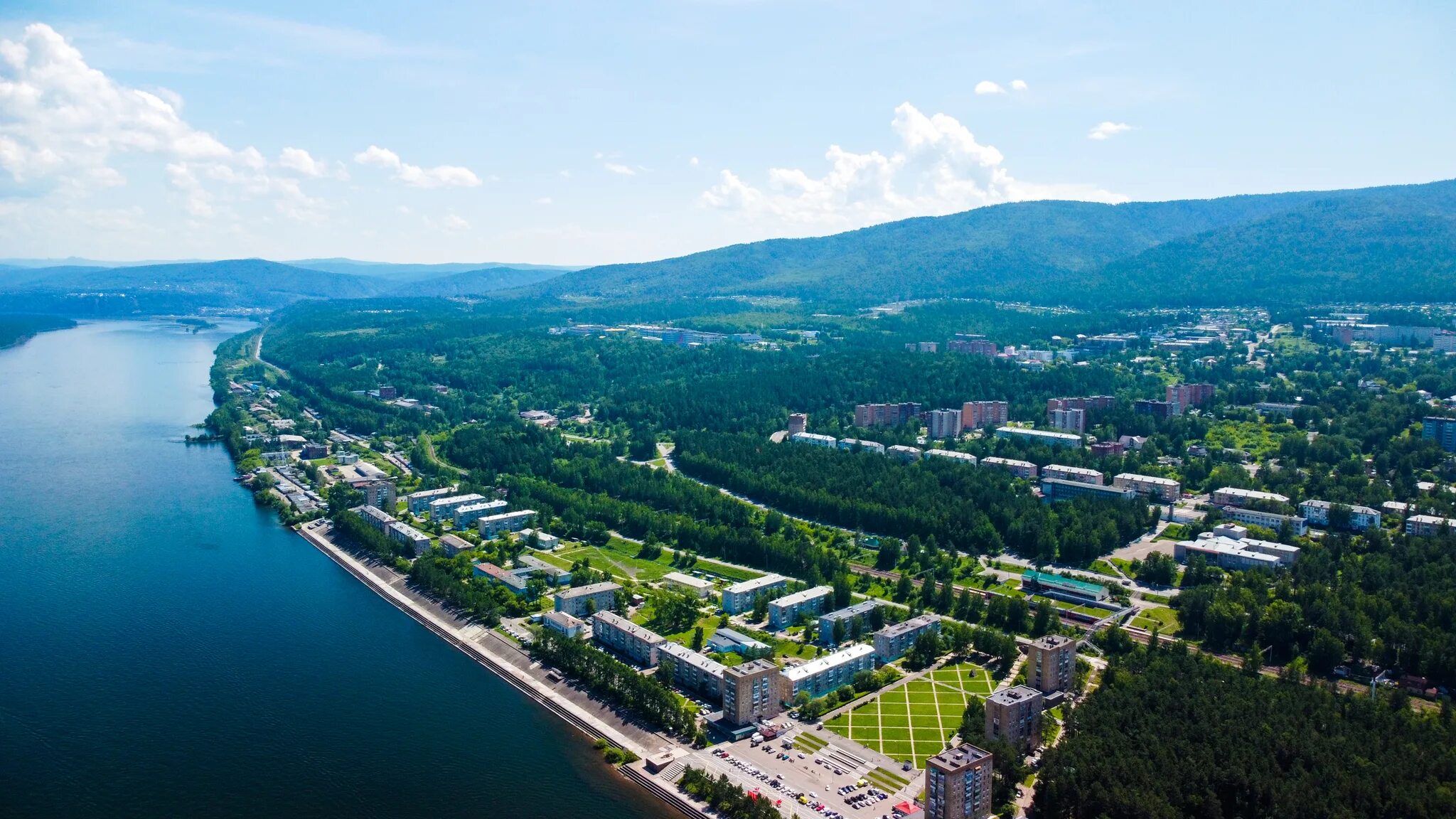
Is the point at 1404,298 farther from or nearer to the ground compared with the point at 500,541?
farther from the ground

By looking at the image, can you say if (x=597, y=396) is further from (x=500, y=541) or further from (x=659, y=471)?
(x=500, y=541)

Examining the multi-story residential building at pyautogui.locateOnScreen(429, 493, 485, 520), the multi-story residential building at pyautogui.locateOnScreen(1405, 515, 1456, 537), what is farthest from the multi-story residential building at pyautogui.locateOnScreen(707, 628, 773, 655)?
the multi-story residential building at pyautogui.locateOnScreen(1405, 515, 1456, 537)

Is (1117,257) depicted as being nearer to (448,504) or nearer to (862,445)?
(862,445)

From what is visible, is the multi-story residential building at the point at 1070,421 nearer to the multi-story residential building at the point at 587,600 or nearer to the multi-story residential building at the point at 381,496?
the multi-story residential building at the point at 587,600

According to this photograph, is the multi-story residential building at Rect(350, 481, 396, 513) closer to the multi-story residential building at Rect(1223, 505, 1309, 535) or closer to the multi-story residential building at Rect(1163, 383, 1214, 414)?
the multi-story residential building at Rect(1223, 505, 1309, 535)

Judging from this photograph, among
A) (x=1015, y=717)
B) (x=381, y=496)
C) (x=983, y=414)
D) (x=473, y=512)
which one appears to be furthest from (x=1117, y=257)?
(x=1015, y=717)

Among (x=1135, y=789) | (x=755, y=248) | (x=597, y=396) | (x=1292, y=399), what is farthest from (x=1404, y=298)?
(x=755, y=248)
